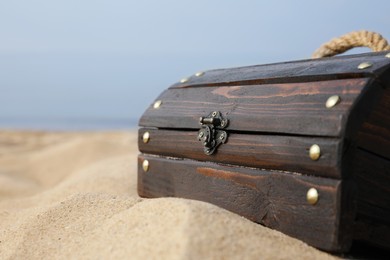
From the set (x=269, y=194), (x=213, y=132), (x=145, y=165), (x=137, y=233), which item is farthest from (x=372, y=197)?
(x=145, y=165)

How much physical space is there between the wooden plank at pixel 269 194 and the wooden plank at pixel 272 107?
6.2 inches

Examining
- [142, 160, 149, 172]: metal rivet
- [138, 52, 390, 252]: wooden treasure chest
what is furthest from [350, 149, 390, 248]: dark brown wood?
[142, 160, 149, 172]: metal rivet

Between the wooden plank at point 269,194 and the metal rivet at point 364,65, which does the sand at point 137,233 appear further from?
the metal rivet at point 364,65

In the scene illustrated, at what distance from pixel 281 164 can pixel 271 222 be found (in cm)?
21

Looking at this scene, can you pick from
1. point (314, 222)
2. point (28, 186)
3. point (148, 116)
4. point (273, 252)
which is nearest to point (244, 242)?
point (273, 252)

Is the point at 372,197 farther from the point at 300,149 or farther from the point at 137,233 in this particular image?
the point at 137,233

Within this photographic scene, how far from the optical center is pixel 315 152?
162cm

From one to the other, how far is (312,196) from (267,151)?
→ 0.81 feet

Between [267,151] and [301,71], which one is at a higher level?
[301,71]

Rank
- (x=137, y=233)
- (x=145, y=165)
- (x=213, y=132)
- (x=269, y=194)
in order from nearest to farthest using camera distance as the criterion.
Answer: (x=137, y=233)
(x=269, y=194)
(x=213, y=132)
(x=145, y=165)

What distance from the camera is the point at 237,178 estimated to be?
6.36 feet

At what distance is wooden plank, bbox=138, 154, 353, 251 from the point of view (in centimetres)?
159

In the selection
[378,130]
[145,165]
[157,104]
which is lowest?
[145,165]

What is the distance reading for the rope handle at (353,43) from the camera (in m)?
2.45
